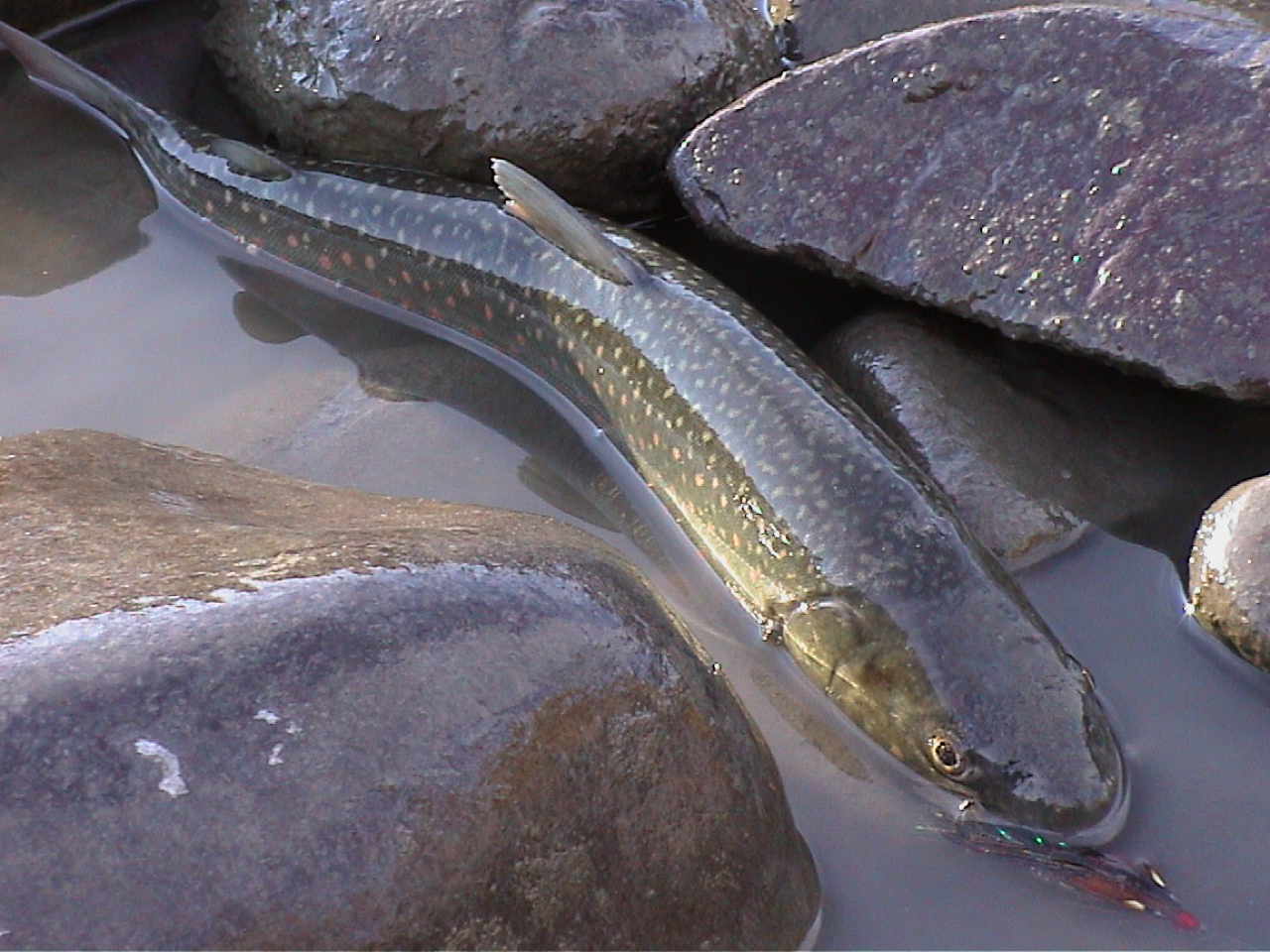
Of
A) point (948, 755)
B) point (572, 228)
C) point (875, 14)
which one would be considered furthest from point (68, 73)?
point (948, 755)

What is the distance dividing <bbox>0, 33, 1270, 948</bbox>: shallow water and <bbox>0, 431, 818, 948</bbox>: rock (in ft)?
1.06

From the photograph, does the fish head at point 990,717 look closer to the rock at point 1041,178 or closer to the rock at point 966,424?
the rock at point 966,424

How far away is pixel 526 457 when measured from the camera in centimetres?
399

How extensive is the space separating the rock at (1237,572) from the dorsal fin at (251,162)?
3103mm

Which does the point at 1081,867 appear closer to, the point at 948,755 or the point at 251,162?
the point at 948,755

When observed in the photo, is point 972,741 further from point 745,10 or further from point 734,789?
point 745,10

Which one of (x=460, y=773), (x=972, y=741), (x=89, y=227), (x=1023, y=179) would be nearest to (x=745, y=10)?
(x=1023, y=179)

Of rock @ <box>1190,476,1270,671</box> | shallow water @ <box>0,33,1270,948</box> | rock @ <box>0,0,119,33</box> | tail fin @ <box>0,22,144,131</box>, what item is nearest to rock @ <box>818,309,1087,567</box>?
shallow water @ <box>0,33,1270,948</box>

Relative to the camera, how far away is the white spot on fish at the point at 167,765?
6.63 feet

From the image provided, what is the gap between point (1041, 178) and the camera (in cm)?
378

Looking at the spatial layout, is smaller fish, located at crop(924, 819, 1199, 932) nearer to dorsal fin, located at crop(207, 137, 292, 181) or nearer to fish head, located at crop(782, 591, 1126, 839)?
fish head, located at crop(782, 591, 1126, 839)

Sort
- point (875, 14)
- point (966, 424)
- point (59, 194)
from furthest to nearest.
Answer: point (875, 14)
point (59, 194)
point (966, 424)

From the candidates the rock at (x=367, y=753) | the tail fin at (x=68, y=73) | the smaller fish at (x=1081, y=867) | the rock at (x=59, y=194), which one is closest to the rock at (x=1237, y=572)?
the smaller fish at (x=1081, y=867)

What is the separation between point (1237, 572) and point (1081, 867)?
80cm
